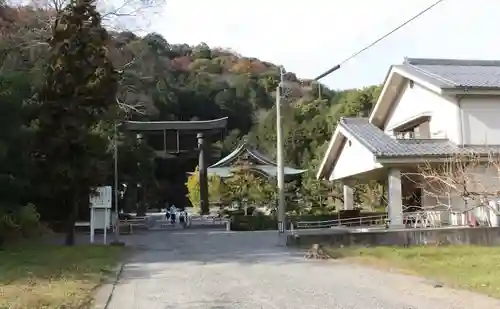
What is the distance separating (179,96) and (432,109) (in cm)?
3802

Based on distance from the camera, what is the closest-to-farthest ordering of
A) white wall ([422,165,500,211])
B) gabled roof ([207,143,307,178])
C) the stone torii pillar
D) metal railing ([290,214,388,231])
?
white wall ([422,165,500,211]) < metal railing ([290,214,388,231]) < gabled roof ([207,143,307,178]) < the stone torii pillar

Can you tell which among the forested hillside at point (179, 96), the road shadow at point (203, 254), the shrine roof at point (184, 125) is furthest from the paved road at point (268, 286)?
the shrine roof at point (184, 125)

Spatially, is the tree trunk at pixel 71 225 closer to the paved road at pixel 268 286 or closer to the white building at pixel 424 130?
the paved road at pixel 268 286

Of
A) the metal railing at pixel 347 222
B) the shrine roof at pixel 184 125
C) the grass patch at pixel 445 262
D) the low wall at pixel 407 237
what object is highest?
the shrine roof at pixel 184 125

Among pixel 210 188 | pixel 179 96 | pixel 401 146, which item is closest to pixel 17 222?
pixel 401 146

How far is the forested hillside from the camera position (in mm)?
16578

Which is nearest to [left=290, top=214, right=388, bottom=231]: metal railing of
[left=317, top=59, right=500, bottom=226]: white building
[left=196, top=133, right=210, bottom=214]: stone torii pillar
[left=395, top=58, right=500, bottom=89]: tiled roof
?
[left=317, top=59, right=500, bottom=226]: white building

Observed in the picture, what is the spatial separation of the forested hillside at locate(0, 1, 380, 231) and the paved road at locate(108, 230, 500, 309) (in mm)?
5271

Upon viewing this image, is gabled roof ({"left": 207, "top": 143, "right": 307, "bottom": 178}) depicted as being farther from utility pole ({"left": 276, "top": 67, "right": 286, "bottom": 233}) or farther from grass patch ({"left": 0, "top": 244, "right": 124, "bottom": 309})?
grass patch ({"left": 0, "top": 244, "right": 124, "bottom": 309})

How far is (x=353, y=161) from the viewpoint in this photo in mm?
21938

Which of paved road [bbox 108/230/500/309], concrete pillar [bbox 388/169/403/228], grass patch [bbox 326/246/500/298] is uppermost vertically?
concrete pillar [bbox 388/169/403/228]

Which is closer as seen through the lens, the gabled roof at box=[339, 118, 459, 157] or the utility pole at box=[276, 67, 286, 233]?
the gabled roof at box=[339, 118, 459, 157]

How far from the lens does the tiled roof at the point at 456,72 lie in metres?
19.9

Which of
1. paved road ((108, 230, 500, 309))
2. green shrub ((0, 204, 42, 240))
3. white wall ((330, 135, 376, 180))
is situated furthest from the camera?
white wall ((330, 135, 376, 180))
